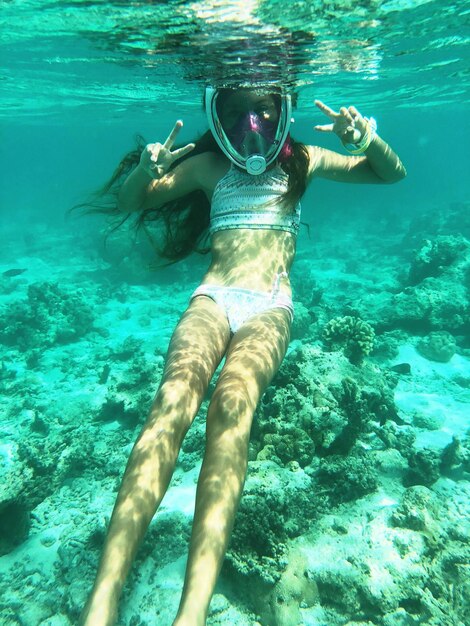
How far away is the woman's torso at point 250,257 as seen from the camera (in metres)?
4.00

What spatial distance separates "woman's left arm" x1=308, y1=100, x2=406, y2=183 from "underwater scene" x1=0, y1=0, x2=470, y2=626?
8.00ft

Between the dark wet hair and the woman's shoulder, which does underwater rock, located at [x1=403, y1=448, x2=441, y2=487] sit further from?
the woman's shoulder

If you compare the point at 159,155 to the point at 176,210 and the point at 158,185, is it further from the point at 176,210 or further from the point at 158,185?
the point at 176,210

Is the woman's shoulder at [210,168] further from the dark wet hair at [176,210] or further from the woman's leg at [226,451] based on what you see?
the woman's leg at [226,451]

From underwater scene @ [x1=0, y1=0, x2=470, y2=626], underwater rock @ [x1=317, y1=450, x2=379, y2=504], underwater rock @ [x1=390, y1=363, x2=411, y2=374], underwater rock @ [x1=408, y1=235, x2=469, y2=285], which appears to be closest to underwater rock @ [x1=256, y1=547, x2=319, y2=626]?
underwater scene @ [x1=0, y1=0, x2=470, y2=626]

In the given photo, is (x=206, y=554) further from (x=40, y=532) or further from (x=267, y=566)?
(x=40, y=532)

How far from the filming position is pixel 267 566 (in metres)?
3.25

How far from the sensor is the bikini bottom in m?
3.75

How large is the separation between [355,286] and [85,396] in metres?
10.8

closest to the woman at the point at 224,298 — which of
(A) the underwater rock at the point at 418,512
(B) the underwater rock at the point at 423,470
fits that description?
(A) the underwater rock at the point at 418,512

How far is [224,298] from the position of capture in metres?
3.82

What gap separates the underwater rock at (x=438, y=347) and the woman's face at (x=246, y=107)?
258 inches

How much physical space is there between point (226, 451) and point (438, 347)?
754 cm

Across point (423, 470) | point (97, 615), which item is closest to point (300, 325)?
point (423, 470)
